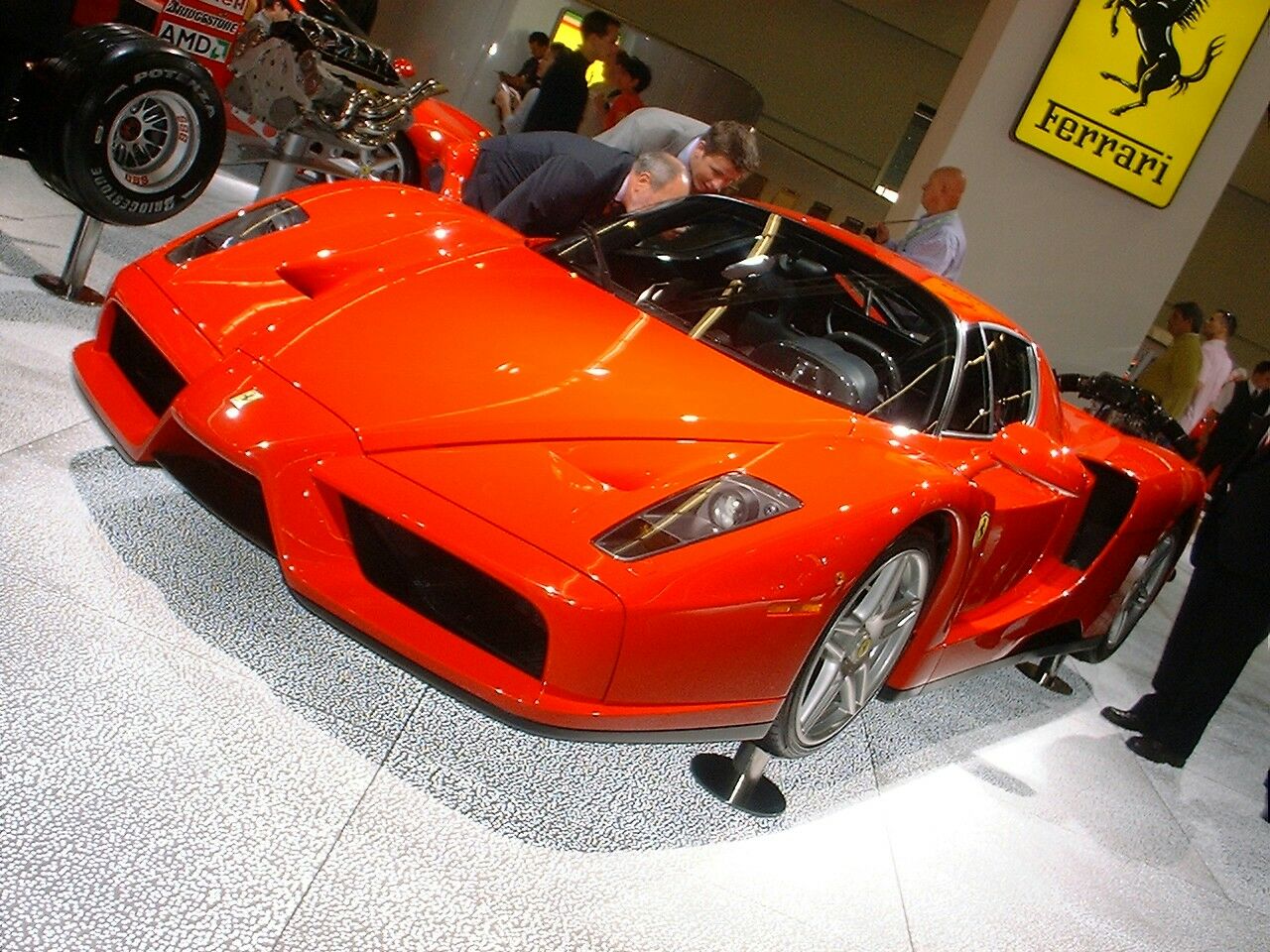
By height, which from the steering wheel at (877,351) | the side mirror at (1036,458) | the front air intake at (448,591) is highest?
the steering wheel at (877,351)

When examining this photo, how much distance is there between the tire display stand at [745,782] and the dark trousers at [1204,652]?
1.89 metres

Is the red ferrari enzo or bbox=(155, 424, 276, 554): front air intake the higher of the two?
the red ferrari enzo

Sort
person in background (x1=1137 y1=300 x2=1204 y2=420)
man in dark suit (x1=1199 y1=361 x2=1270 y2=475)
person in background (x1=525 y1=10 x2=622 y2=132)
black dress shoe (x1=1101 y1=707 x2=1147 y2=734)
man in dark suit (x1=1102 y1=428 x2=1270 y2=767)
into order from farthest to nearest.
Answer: man in dark suit (x1=1199 y1=361 x2=1270 y2=475) → person in background (x1=1137 y1=300 x2=1204 y2=420) → person in background (x1=525 y1=10 x2=622 y2=132) → black dress shoe (x1=1101 y1=707 x2=1147 y2=734) → man in dark suit (x1=1102 y1=428 x2=1270 y2=767)

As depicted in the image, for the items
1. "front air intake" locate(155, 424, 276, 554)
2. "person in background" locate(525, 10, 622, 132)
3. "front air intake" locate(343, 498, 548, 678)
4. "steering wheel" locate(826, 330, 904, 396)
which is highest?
"person in background" locate(525, 10, 622, 132)

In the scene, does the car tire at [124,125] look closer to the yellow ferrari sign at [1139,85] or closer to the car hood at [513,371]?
the car hood at [513,371]

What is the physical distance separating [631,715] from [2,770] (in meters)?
0.96

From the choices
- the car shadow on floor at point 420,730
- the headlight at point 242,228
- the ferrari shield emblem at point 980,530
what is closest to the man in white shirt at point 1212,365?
the ferrari shield emblem at point 980,530

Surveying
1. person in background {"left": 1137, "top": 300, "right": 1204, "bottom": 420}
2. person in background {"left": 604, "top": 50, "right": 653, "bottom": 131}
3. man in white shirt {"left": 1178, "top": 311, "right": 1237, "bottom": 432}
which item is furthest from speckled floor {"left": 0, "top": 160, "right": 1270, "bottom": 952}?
man in white shirt {"left": 1178, "top": 311, "right": 1237, "bottom": 432}

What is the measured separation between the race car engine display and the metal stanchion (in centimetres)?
199

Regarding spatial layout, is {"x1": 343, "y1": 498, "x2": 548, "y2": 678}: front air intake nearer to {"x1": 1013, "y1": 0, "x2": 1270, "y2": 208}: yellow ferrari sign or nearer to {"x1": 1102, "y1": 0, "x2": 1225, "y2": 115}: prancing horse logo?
{"x1": 1013, "y1": 0, "x2": 1270, "y2": 208}: yellow ferrari sign

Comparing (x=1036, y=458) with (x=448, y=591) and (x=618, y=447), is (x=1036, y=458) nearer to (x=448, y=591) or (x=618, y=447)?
(x=618, y=447)

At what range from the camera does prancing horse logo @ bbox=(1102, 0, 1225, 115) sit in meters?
7.68

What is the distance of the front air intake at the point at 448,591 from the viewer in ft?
6.55

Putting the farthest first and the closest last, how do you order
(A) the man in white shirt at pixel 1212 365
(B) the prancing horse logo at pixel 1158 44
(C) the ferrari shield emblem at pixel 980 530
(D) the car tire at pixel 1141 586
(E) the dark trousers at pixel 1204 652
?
(A) the man in white shirt at pixel 1212 365 < (B) the prancing horse logo at pixel 1158 44 < (D) the car tire at pixel 1141 586 < (E) the dark trousers at pixel 1204 652 < (C) the ferrari shield emblem at pixel 980 530
